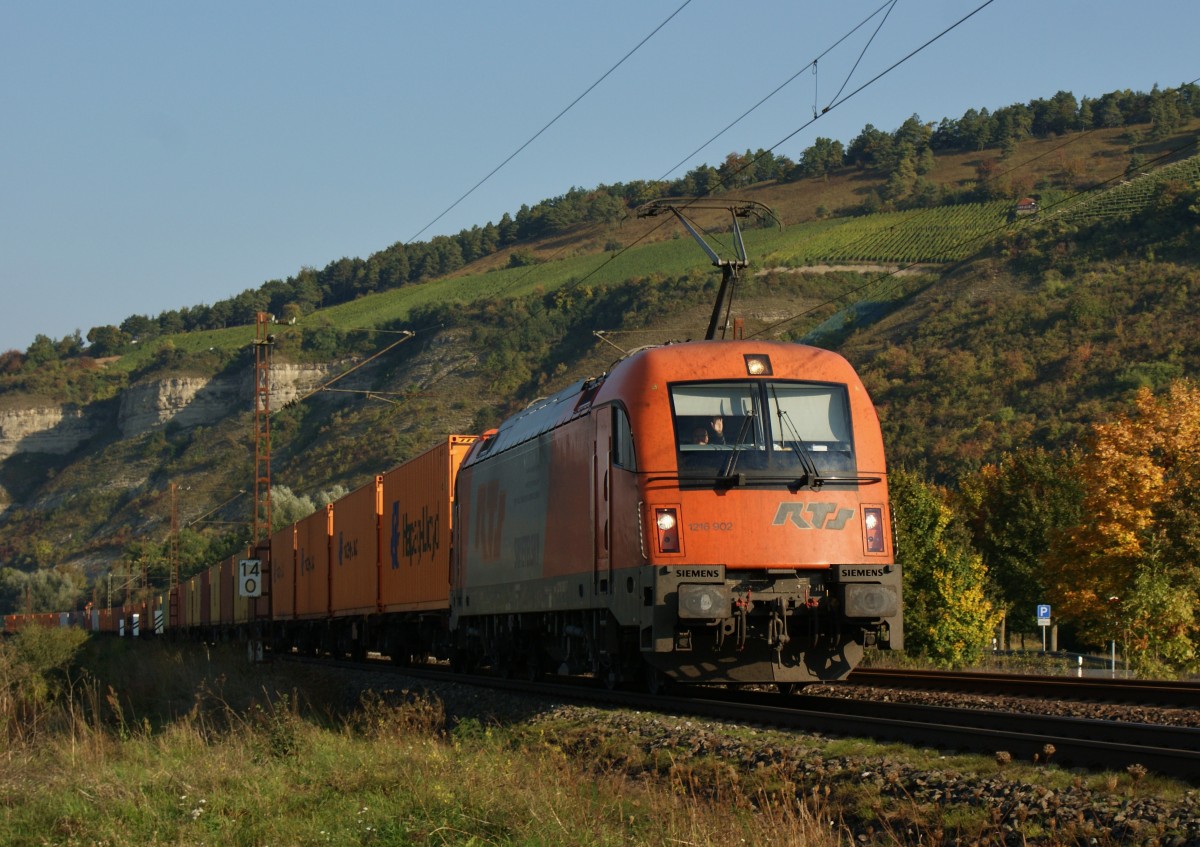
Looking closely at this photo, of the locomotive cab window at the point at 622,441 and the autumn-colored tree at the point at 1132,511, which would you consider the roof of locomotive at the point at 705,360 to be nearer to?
the locomotive cab window at the point at 622,441

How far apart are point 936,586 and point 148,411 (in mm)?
136901

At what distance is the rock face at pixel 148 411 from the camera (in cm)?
16325

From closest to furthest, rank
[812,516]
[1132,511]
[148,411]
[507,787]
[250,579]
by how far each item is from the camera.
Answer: [507,787] → [812,516] → [250,579] → [1132,511] → [148,411]

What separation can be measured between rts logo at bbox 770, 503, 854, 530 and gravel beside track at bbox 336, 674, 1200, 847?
6.87 ft

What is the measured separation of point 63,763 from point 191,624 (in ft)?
155

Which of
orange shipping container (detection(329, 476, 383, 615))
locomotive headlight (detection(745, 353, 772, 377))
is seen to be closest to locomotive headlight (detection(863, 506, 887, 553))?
locomotive headlight (detection(745, 353, 772, 377))

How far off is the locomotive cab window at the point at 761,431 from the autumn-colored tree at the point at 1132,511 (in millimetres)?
29427

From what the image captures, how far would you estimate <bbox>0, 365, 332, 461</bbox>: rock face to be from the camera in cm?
16325

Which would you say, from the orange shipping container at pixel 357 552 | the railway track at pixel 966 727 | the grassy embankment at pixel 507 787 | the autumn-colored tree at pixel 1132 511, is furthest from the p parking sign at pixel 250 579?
the autumn-colored tree at pixel 1132 511

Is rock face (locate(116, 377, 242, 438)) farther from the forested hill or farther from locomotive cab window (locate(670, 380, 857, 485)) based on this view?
locomotive cab window (locate(670, 380, 857, 485))

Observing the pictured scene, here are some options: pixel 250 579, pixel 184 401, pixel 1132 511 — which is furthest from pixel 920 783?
pixel 184 401

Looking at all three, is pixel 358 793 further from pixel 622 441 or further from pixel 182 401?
pixel 182 401

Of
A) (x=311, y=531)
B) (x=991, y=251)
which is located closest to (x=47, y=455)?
(x=991, y=251)

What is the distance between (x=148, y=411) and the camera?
170m
